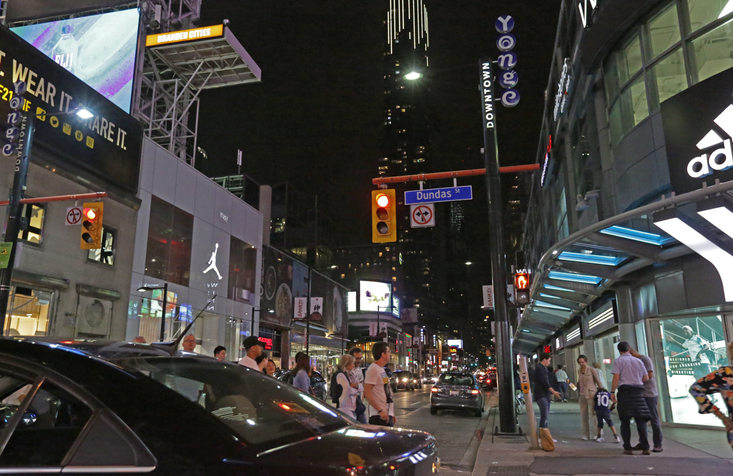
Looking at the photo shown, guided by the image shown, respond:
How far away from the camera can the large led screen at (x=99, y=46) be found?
3053 cm

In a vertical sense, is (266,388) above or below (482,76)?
below

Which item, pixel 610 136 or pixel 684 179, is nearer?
pixel 684 179

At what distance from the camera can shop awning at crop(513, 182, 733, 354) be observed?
9.90 m

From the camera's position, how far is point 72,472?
2168 mm

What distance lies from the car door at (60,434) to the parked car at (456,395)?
61.7ft

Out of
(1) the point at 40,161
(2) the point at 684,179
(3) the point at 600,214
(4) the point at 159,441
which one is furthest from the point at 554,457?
(1) the point at 40,161

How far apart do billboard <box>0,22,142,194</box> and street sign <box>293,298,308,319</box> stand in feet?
65.4

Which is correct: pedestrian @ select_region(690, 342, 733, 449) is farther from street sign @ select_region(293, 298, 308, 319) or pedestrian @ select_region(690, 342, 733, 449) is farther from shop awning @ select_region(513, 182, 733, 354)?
street sign @ select_region(293, 298, 308, 319)

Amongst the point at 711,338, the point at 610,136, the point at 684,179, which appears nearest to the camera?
the point at 684,179

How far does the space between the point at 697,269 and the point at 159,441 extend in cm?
1397

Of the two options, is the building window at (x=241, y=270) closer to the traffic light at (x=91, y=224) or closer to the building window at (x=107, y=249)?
the building window at (x=107, y=249)

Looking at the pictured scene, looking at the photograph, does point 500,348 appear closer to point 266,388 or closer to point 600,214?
point 600,214

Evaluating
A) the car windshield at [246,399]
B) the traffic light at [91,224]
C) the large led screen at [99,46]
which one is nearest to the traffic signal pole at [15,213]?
the traffic light at [91,224]

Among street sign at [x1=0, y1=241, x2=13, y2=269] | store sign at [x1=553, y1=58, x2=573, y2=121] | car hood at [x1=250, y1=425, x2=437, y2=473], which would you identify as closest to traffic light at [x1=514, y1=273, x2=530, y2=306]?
store sign at [x1=553, y1=58, x2=573, y2=121]
